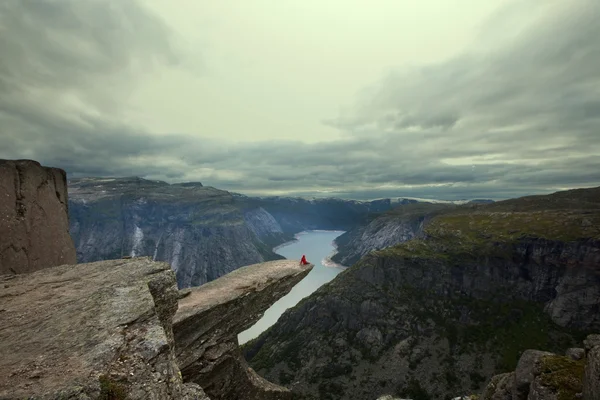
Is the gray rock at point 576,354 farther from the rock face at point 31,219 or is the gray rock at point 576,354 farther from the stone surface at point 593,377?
the rock face at point 31,219

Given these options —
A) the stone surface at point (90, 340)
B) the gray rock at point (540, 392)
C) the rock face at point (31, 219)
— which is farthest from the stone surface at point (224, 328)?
the gray rock at point (540, 392)

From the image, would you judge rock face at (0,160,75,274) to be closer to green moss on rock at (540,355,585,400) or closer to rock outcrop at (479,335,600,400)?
rock outcrop at (479,335,600,400)

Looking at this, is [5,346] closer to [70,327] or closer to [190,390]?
[70,327]

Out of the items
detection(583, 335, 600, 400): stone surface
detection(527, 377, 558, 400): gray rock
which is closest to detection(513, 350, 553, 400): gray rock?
detection(527, 377, 558, 400): gray rock

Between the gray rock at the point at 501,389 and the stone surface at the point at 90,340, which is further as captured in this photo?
the gray rock at the point at 501,389

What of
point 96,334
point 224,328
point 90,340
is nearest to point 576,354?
point 224,328

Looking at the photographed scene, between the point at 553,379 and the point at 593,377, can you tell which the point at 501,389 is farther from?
the point at 593,377

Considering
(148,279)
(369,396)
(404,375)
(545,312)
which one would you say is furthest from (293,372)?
(148,279)

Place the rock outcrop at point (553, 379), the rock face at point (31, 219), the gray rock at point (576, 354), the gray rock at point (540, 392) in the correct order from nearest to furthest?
the rock outcrop at point (553, 379) < the rock face at point (31, 219) < the gray rock at point (540, 392) < the gray rock at point (576, 354)
